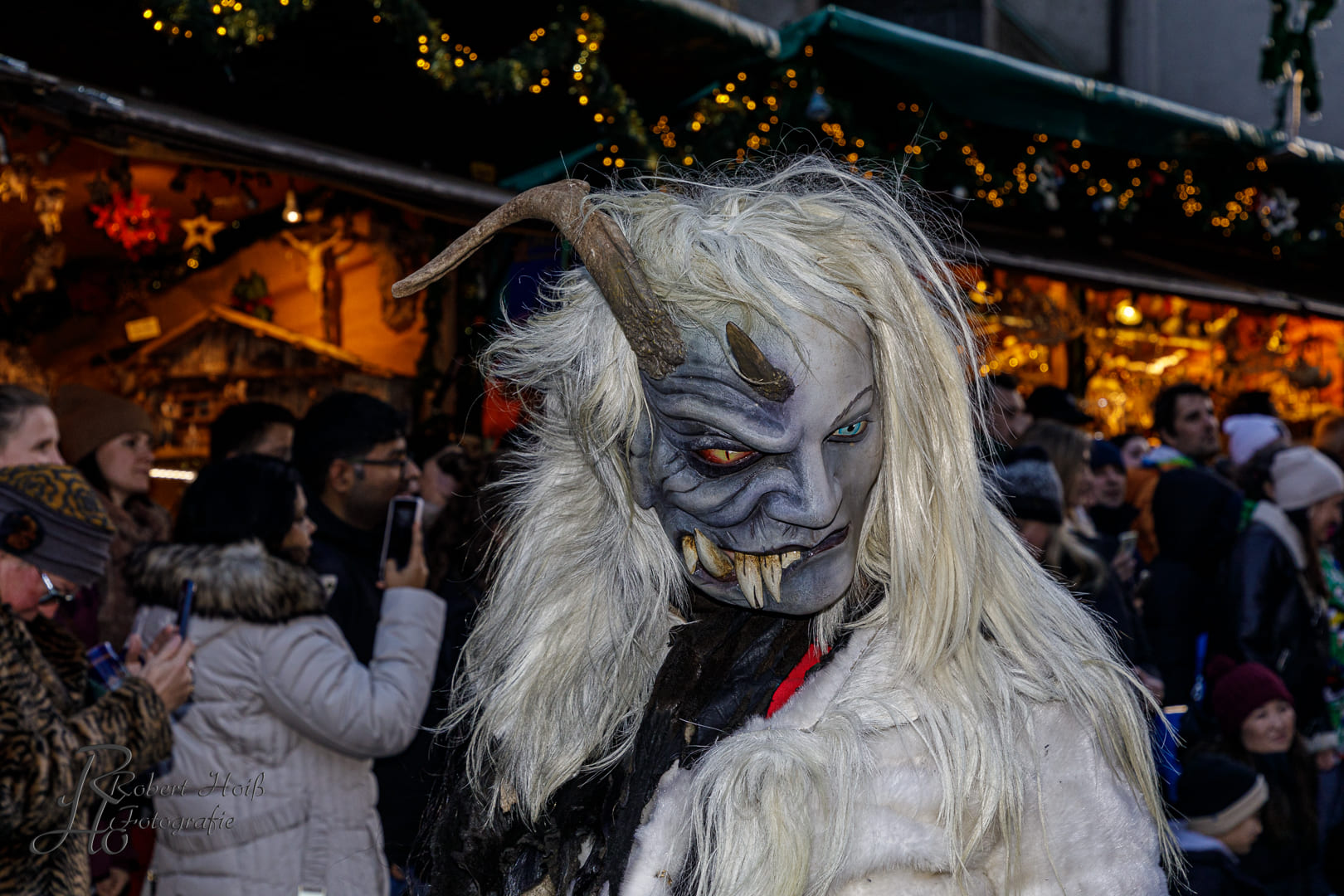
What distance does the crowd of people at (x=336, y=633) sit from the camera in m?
2.50

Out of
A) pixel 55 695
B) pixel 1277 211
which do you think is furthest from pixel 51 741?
pixel 1277 211

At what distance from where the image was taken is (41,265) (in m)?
4.89

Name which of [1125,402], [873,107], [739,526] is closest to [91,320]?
[873,107]

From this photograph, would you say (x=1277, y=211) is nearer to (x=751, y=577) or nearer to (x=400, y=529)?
(x=400, y=529)

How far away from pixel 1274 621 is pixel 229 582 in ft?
12.2

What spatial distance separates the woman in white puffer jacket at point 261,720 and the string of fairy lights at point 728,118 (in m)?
1.28

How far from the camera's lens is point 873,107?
5.11 meters

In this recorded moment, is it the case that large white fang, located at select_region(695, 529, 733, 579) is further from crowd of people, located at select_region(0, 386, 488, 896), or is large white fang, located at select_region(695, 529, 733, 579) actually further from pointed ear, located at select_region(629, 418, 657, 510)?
Result: crowd of people, located at select_region(0, 386, 488, 896)

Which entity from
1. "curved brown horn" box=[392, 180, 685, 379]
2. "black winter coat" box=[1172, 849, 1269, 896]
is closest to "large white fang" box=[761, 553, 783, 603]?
"curved brown horn" box=[392, 180, 685, 379]


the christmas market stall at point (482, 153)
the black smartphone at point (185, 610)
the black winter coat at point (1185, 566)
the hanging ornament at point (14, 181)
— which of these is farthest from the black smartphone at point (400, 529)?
the black winter coat at point (1185, 566)

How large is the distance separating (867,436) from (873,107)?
404 cm

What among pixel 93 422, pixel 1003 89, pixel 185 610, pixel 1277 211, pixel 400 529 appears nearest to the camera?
pixel 185 610

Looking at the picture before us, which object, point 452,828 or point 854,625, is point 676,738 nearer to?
point 854,625

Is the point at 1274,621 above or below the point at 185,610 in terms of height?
below
